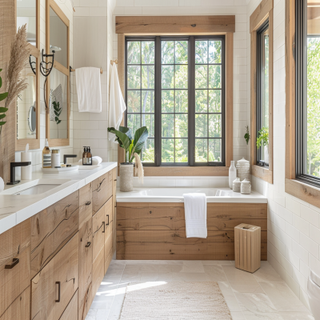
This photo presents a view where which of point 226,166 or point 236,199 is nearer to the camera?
point 236,199

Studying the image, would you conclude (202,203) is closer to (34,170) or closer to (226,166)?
(226,166)

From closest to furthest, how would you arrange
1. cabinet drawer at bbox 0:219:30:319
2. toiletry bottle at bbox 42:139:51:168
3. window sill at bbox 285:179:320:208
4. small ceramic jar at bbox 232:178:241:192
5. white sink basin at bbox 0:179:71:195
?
cabinet drawer at bbox 0:219:30:319, white sink basin at bbox 0:179:71:195, window sill at bbox 285:179:320:208, toiletry bottle at bbox 42:139:51:168, small ceramic jar at bbox 232:178:241:192

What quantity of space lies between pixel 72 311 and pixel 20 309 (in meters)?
0.72

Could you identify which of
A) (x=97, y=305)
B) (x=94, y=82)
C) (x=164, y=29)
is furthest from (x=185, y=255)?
(x=164, y=29)

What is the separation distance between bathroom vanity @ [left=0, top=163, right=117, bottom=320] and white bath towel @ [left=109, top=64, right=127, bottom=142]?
4.25ft

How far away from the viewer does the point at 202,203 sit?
10.4 ft

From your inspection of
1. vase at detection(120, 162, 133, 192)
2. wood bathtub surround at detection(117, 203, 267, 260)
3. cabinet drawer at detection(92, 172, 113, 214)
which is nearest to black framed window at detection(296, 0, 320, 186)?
wood bathtub surround at detection(117, 203, 267, 260)

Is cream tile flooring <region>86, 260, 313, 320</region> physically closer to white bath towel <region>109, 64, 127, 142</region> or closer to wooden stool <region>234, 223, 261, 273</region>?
wooden stool <region>234, 223, 261, 273</region>

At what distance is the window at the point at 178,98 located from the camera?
13.2ft

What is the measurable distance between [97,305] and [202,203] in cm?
140

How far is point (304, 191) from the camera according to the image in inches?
91.0

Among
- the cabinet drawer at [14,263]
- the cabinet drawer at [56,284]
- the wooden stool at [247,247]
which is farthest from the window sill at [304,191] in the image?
the cabinet drawer at [14,263]

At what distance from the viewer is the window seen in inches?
159

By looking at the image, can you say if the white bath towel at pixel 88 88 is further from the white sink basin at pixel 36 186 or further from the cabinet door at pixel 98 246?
the white sink basin at pixel 36 186
